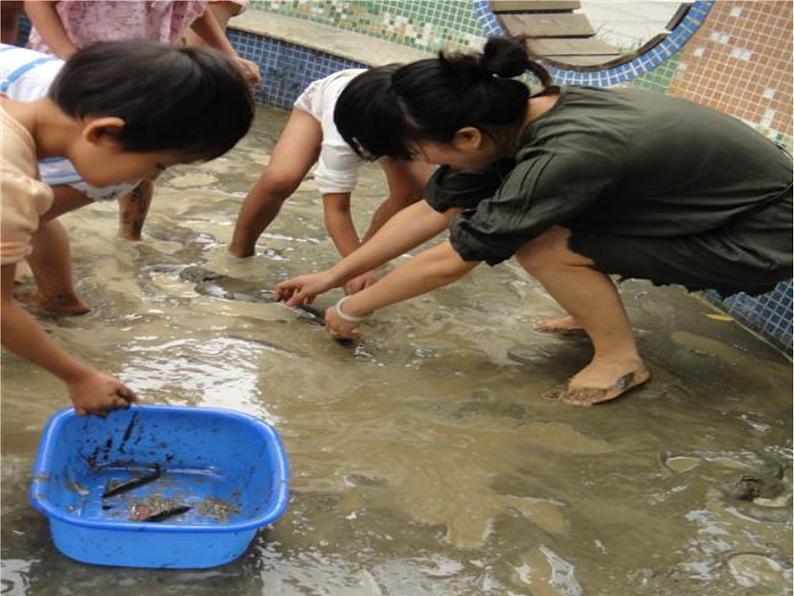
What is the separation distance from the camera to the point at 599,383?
9.42 ft

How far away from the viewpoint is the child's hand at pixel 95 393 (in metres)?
1.99

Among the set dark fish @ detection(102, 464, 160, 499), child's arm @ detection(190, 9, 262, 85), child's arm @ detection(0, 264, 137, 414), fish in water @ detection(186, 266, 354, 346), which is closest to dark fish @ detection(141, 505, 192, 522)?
dark fish @ detection(102, 464, 160, 499)

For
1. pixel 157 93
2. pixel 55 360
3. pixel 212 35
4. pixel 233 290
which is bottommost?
pixel 233 290

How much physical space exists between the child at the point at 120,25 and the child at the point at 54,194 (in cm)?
54

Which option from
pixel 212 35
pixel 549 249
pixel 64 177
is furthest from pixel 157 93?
pixel 212 35

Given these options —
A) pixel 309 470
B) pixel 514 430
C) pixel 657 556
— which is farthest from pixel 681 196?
pixel 309 470

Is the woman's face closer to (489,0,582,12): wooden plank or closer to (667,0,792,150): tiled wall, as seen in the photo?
(667,0,792,150): tiled wall

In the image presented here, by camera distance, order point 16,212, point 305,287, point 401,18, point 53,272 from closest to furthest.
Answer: point 16,212 → point 53,272 → point 305,287 → point 401,18

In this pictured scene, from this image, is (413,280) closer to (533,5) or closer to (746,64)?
(746,64)

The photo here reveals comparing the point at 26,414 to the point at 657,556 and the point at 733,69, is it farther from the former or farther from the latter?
the point at 733,69

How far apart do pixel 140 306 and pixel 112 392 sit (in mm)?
990

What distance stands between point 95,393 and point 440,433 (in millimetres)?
955

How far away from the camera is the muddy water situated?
2082 millimetres

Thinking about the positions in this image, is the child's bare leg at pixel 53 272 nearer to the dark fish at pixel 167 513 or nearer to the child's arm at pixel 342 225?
the child's arm at pixel 342 225
